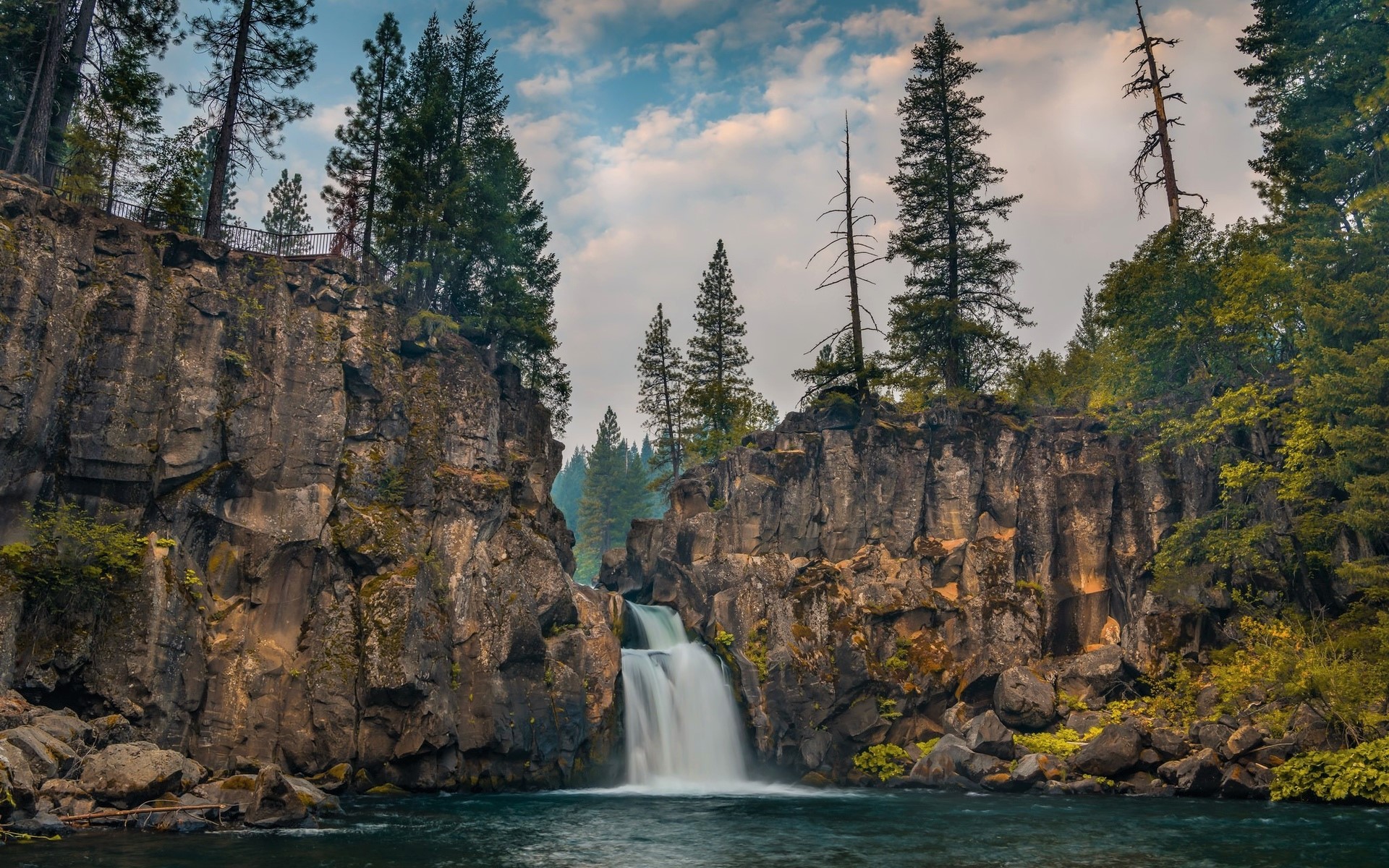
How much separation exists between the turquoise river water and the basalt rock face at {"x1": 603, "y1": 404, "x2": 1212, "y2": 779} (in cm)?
816

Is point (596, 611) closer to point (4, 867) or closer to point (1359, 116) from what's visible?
point (4, 867)

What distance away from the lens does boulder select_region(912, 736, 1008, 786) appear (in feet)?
101

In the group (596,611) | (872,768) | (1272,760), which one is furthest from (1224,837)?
(596,611)

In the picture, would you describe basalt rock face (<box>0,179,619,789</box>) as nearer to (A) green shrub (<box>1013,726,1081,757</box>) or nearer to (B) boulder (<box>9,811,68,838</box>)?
(B) boulder (<box>9,811,68,838</box>)

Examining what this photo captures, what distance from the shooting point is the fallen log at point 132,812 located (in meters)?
17.9

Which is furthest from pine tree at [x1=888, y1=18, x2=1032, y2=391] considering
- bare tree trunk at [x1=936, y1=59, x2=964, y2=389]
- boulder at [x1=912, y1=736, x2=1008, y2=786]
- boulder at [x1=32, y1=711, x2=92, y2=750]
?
boulder at [x1=32, y1=711, x2=92, y2=750]

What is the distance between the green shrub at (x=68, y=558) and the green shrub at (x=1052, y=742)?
3193cm

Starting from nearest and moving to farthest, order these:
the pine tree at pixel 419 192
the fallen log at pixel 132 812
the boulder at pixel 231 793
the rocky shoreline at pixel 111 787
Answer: the rocky shoreline at pixel 111 787 < the fallen log at pixel 132 812 < the boulder at pixel 231 793 < the pine tree at pixel 419 192

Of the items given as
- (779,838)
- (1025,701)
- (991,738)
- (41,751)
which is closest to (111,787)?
(41,751)

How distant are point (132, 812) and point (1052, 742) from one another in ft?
98.1

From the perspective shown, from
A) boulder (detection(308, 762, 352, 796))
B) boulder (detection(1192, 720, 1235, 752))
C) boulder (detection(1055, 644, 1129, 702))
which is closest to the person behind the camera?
boulder (detection(308, 762, 352, 796))

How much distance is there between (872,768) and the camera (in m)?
34.0

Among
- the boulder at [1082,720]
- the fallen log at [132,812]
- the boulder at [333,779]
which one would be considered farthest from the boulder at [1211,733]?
the fallen log at [132,812]

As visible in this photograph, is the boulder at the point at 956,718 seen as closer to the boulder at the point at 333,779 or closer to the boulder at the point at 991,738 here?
the boulder at the point at 991,738
